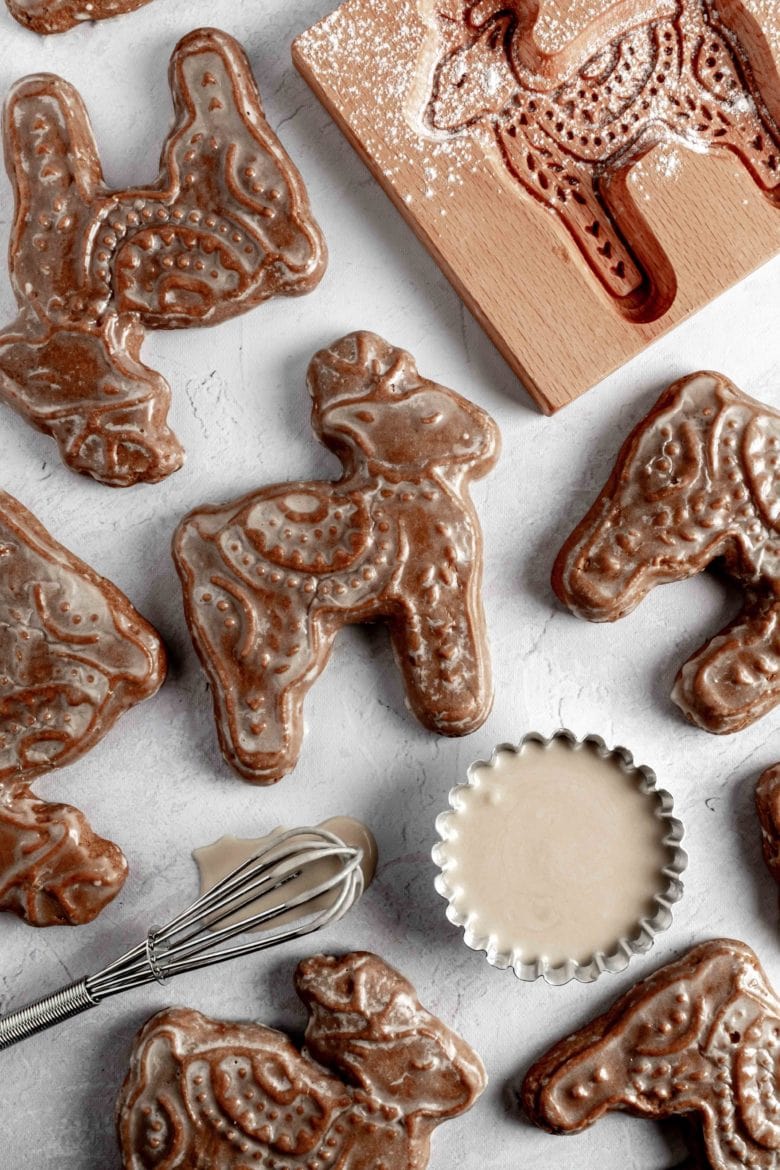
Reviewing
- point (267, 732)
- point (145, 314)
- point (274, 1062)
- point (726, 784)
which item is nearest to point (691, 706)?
point (726, 784)

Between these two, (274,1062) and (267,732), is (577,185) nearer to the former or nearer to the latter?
(267,732)

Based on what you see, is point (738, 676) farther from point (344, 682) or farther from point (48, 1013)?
point (48, 1013)

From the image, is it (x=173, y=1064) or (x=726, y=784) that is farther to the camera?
(x=726, y=784)

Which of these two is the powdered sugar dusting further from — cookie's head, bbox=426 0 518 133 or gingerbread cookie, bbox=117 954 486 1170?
gingerbread cookie, bbox=117 954 486 1170

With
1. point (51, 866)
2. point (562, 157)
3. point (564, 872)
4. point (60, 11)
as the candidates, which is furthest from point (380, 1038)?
point (60, 11)

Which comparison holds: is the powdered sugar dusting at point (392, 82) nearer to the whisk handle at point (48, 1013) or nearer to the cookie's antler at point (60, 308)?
the cookie's antler at point (60, 308)

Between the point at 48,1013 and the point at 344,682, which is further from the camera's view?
the point at 344,682
